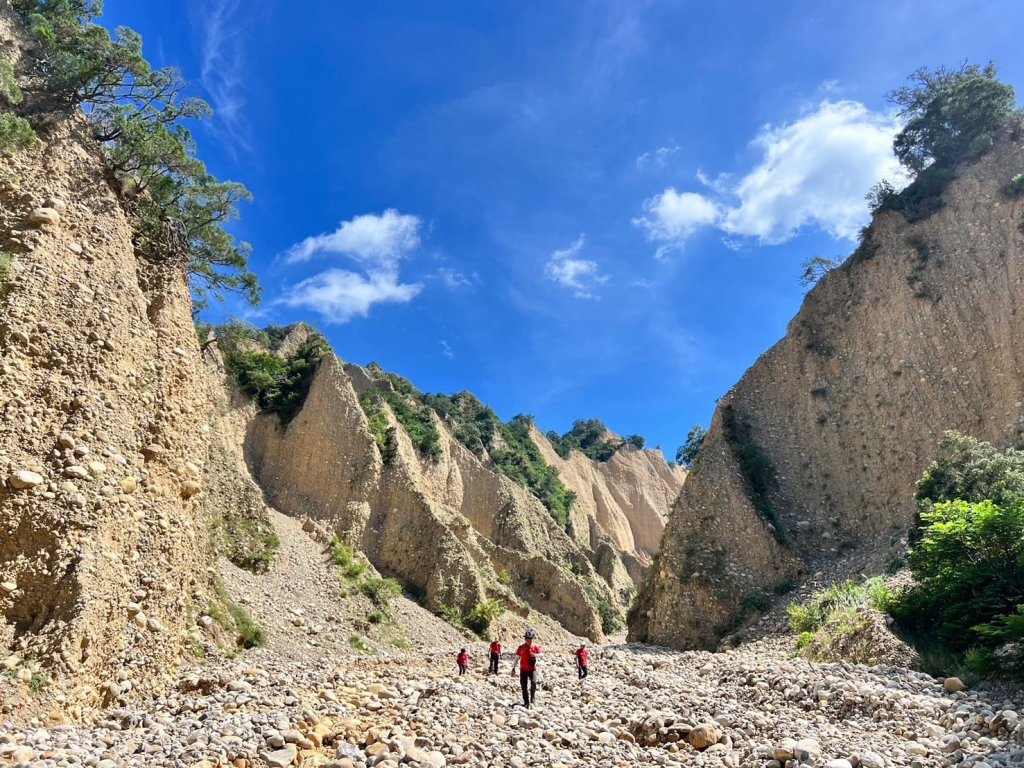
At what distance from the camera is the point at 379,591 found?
77.1ft

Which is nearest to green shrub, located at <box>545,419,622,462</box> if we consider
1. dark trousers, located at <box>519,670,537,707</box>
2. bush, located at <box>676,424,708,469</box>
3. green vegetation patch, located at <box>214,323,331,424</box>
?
bush, located at <box>676,424,708,469</box>

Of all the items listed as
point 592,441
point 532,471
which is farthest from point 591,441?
point 532,471

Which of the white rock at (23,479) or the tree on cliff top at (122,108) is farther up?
the tree on cliff top at (122,108)

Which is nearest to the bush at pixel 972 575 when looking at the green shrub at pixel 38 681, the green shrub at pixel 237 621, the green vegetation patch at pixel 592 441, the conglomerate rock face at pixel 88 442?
the conglomerate rock face at pixel 88 442

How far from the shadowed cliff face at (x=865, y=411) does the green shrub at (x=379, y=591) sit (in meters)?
10.2

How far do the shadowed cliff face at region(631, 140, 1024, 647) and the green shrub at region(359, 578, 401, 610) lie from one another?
33.5ft

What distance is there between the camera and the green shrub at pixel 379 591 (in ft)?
76.0

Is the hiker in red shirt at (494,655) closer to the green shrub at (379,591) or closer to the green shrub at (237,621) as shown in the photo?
the green shrub at (237,621)

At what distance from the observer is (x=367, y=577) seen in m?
24.6

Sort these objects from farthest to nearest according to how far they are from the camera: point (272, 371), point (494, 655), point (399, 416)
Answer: point (399, 416)
point (272, 371)
point (494, 655)

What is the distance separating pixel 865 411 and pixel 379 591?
69.4 feet

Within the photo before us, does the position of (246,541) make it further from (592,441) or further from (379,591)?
(592,441)

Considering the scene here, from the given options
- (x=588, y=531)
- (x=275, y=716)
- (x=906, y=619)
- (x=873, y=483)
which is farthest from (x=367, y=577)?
(x=588, y=531)

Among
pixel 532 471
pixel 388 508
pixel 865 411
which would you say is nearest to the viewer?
pixel 865 411
